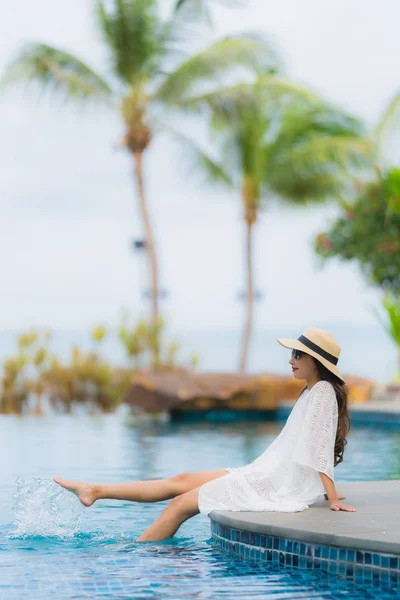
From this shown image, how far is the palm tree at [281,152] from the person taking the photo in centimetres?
2275

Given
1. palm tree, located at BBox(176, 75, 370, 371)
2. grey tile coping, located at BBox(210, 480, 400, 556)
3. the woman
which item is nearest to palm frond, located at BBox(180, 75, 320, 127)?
palm tree, located at BBox(176, 75, 370, 371)

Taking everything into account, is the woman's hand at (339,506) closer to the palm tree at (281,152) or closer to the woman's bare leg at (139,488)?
the woman's bare leg at (139,488)

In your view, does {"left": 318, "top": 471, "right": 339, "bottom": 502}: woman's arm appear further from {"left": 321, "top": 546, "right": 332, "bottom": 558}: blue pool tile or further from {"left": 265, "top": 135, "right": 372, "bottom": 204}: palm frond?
{"left": 265, "top": 135, "right": 372, "bottom": 204}: palm frond

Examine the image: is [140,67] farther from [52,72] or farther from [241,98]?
[241,98]

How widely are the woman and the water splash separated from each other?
577mm

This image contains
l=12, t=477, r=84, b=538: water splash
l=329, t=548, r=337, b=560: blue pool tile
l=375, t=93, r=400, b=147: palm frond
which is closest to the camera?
l=329, t=548, r=337, b=560: blue pool tile

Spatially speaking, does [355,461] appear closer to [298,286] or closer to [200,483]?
[200,483]

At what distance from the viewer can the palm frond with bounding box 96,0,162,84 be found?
71.9ft

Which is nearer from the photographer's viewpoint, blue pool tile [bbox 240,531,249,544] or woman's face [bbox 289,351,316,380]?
blue pool tile [bbox 240,531,249,544]

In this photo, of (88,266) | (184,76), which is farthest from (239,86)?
(88,266)

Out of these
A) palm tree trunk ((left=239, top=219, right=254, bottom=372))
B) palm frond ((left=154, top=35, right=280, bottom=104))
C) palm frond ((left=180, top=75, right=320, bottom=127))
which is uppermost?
palm frond ((left=154, top=35, right=280, bottom=104))

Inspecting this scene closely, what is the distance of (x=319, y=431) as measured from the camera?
572 centimetres

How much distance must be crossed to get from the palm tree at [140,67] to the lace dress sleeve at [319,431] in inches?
623

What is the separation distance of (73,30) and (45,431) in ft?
29.9
